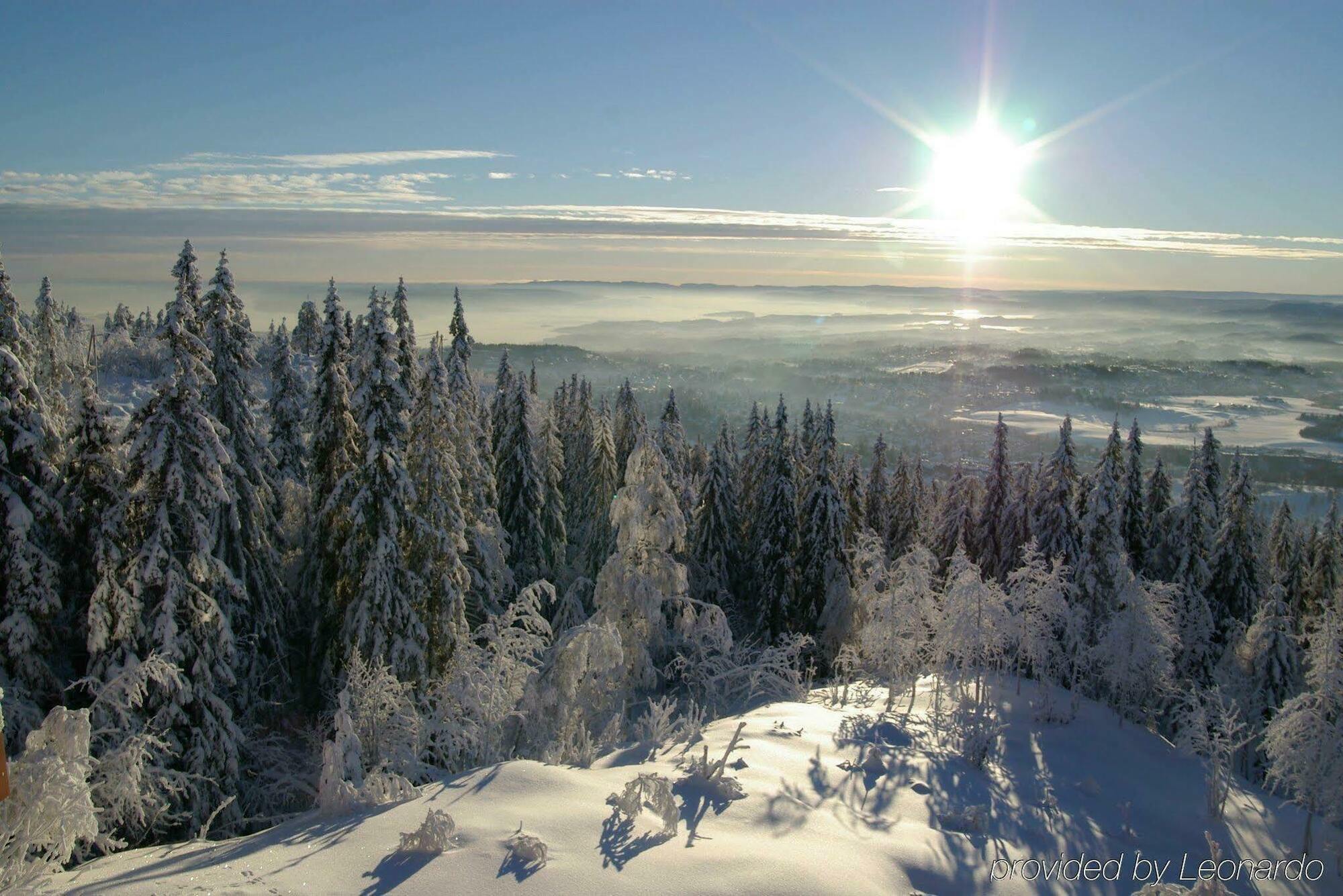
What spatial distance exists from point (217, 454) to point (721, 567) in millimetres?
Result: 24134

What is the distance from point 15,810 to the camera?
8258 millimetres

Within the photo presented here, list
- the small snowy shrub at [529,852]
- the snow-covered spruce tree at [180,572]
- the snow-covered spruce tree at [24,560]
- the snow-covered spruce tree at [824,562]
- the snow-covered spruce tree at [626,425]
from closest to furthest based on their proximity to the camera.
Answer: the small snowy shrub at [529,852]
the snow-covered spruce tree at [24,560]
the snow-covered spruce tree at [180,572]
the snow-covered spruce tree at [824,562]
the snow-covered spruce tree at [626,425]

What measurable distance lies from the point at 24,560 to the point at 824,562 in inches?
1059

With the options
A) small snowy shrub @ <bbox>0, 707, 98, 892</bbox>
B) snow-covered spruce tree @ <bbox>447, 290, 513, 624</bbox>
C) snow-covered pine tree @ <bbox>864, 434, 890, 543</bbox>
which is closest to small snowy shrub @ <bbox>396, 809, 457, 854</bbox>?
small snowy shrub @ <bbox>0, 707, 98, 892</bbox>

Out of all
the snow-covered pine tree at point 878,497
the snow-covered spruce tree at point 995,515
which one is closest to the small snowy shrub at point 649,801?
the snow-covered spruce tree at point 995,515

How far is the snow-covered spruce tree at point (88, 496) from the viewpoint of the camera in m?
16.1

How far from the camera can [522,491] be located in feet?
119

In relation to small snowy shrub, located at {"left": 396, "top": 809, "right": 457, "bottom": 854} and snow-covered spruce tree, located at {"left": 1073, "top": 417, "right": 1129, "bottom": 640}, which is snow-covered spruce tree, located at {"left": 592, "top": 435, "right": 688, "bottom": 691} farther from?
snow-covered spruce tree, located at {"left": 1073, "top": 417, "right": 1129, "bottom": 640}

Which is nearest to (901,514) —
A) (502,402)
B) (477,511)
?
(502,402)

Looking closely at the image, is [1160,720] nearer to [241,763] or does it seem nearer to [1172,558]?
[1172,558]

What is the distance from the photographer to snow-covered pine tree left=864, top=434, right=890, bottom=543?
52.9 meters

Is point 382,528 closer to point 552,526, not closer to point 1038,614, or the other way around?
point 552,526

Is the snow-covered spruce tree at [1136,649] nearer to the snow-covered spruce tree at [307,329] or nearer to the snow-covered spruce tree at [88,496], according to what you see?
the snow-covered spruce tree at [88,496]

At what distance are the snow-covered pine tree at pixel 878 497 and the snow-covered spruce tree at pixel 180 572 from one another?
41.7m
